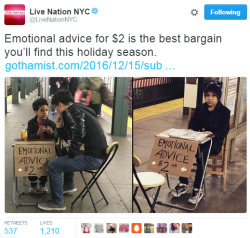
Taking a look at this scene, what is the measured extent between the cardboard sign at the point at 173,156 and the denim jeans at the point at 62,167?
16.2 inches

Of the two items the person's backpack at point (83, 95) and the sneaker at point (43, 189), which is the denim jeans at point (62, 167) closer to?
the sneaker at point (43, 189)

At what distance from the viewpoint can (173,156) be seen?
8.46ft

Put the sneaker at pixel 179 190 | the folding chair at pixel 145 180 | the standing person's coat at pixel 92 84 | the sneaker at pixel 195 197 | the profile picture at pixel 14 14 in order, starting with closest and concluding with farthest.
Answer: the profile picture at pixel 14 14 < the folding chair at pixel 145 180 < the standing person's coat at pixel 92 84 < the sneaker at pixel 195 197 < the sneaker at pixel 179 190

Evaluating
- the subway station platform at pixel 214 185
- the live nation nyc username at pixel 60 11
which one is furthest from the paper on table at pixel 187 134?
the live nation nyc username at pixel 60 11

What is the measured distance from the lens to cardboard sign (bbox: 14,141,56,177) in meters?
2.65

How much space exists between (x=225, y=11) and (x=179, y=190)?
4.32 ft

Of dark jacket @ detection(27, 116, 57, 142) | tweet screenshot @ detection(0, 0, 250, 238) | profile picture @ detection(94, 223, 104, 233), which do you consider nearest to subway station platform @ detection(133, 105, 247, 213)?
tweet screenshot @ detection(0, 0, 250, 238)

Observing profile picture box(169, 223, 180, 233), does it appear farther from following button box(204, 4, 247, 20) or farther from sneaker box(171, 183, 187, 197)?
following button box(204, 4, 247, 20)

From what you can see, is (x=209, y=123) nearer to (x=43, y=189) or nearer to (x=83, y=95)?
(x=83, y=95)

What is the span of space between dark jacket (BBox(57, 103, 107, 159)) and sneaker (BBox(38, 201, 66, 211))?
354mm

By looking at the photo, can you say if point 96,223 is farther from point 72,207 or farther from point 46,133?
point 46,133

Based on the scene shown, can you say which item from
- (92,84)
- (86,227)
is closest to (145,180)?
(86,227)

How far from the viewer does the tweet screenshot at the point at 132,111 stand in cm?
233

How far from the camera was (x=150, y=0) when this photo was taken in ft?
7.57
